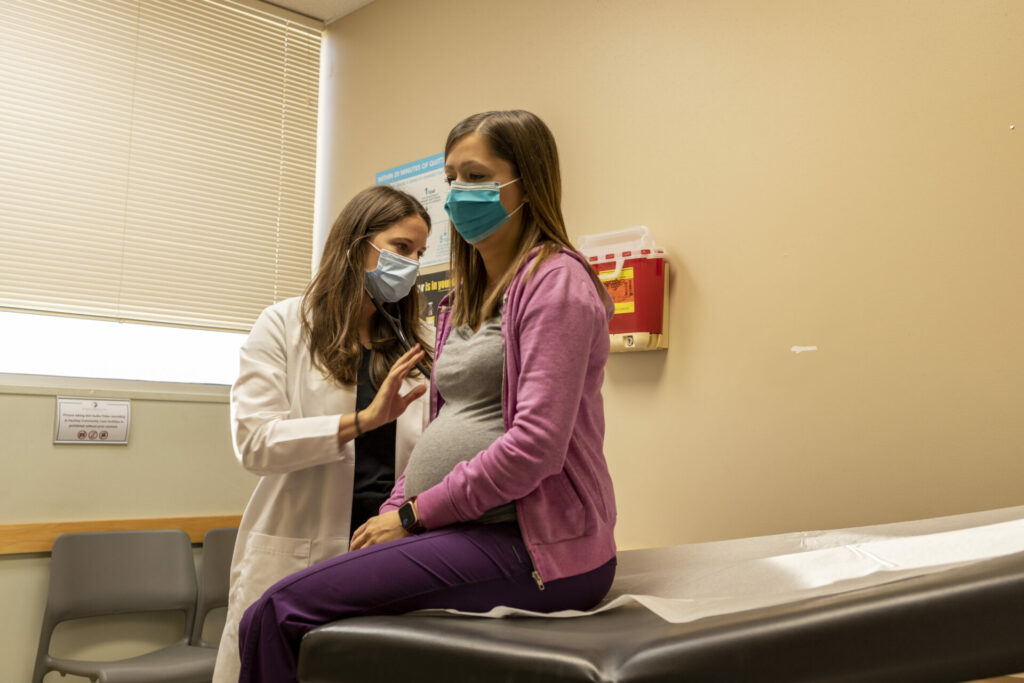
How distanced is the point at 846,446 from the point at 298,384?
1.25 meters

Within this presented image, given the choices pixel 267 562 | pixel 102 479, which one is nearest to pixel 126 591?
pixel 102 479

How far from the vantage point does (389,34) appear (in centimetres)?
342

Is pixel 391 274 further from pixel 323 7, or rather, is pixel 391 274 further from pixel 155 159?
pixel 323 7

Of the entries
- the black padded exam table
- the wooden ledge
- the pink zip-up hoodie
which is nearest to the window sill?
the wooden ledge

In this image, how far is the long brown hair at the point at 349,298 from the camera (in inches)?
73.6

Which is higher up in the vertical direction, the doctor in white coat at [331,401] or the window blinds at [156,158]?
the window blinds at [156,158]

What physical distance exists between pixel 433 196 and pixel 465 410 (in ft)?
6.23

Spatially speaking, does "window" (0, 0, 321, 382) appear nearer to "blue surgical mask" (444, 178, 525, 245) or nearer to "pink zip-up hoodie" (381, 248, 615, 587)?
"blue surgical mask" (444, 178, 525, 245)

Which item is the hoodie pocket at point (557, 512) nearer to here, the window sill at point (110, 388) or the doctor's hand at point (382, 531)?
the doctor's hand at point (382, 531)

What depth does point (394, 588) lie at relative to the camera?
3.77ft

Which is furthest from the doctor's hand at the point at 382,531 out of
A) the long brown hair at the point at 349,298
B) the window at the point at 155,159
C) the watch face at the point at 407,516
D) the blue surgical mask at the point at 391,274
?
the window at the point at 155,159

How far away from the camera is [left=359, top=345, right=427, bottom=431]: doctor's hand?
1638 mm

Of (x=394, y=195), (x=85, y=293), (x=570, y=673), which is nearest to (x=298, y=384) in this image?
(x=394, y=195)

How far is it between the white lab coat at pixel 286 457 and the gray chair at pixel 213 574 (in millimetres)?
1355
